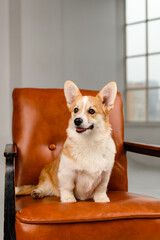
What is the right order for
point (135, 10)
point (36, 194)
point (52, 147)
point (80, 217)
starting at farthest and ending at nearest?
point (135, 10) → point (52, 147) → point (36, 194) → point (80, 217)

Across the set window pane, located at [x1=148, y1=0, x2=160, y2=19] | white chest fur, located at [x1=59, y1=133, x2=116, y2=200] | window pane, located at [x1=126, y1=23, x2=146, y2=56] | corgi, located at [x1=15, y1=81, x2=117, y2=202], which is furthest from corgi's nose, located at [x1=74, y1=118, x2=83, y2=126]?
window pane, located at [x1=148, y1=0, x2=160, y2=19]

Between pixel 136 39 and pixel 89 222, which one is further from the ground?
pixel 136 39

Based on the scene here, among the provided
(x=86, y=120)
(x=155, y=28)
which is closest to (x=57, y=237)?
(x=86, y=120)

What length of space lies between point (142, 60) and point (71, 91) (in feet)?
11.7

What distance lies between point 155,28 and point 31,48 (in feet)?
7.32

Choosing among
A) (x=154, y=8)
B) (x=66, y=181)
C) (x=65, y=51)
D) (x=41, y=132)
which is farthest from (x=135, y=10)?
(x=66, y=181)

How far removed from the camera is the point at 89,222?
107 cm

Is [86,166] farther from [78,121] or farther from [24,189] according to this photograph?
[24,189]

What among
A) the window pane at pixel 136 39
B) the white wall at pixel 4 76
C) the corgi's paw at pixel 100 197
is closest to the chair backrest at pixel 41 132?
the corgi's paw at pixel 100 197

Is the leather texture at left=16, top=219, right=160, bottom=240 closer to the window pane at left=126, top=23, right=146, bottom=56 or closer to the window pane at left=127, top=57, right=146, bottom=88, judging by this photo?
the window pane at left=127, top=57, right=146, bottom=88

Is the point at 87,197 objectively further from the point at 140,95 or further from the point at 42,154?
the point at 140,95

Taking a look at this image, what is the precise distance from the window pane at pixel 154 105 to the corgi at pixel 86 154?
3.36 m

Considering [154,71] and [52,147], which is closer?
[52,147]

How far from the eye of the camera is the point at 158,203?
1180 millimetres
